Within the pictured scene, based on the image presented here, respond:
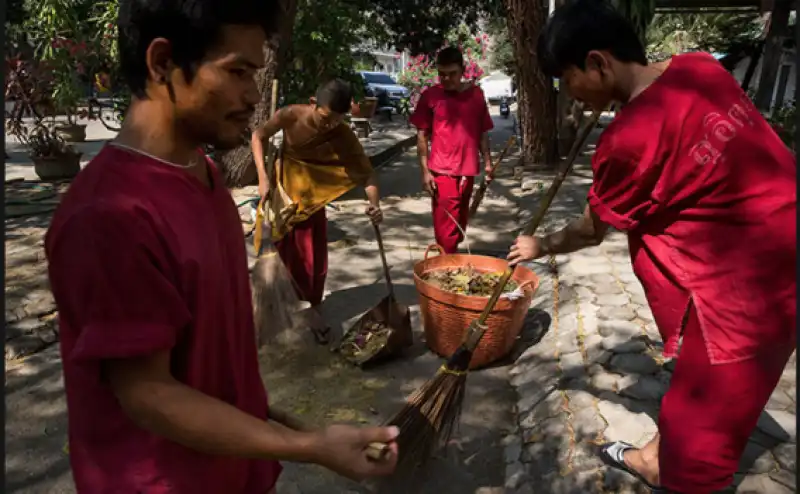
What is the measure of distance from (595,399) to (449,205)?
7.62 feet

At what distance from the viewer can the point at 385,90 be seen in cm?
2364

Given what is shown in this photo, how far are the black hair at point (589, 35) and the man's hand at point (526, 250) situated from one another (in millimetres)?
785

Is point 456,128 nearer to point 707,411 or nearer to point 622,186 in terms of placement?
point 622,186

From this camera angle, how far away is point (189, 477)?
1115 mm

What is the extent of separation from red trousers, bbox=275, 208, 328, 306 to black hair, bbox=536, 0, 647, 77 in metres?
2.67

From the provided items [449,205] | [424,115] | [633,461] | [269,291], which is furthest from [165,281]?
[424,115]

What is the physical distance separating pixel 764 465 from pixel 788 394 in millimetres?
716

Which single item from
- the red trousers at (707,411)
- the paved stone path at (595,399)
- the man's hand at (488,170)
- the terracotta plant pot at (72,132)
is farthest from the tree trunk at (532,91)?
the terracotta plant pot at (72,132)

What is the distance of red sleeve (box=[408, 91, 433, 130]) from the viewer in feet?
17.5

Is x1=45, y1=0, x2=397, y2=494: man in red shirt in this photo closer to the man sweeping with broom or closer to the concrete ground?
the concrete ground

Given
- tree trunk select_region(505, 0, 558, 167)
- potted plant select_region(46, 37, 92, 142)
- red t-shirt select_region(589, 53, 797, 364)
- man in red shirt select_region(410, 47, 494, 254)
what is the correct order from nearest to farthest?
1. red t-shirt select_region(589, 53, 797, 364)
2. man in red shirt select_region(410, 47, 494, 254)
3. potted plant select_region(46, 37, 92, 142)
4. tree trunk select_region(505, 0, 558, 167)

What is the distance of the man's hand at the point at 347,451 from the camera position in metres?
1.02

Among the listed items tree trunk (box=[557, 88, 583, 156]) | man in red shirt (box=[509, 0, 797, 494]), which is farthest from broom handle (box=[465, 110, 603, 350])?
tree trunk (box=[557, 88, 583, 156])

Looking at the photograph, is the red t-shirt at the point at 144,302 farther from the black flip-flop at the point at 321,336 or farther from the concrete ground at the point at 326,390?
the black flip-flop at the point at 321,336
